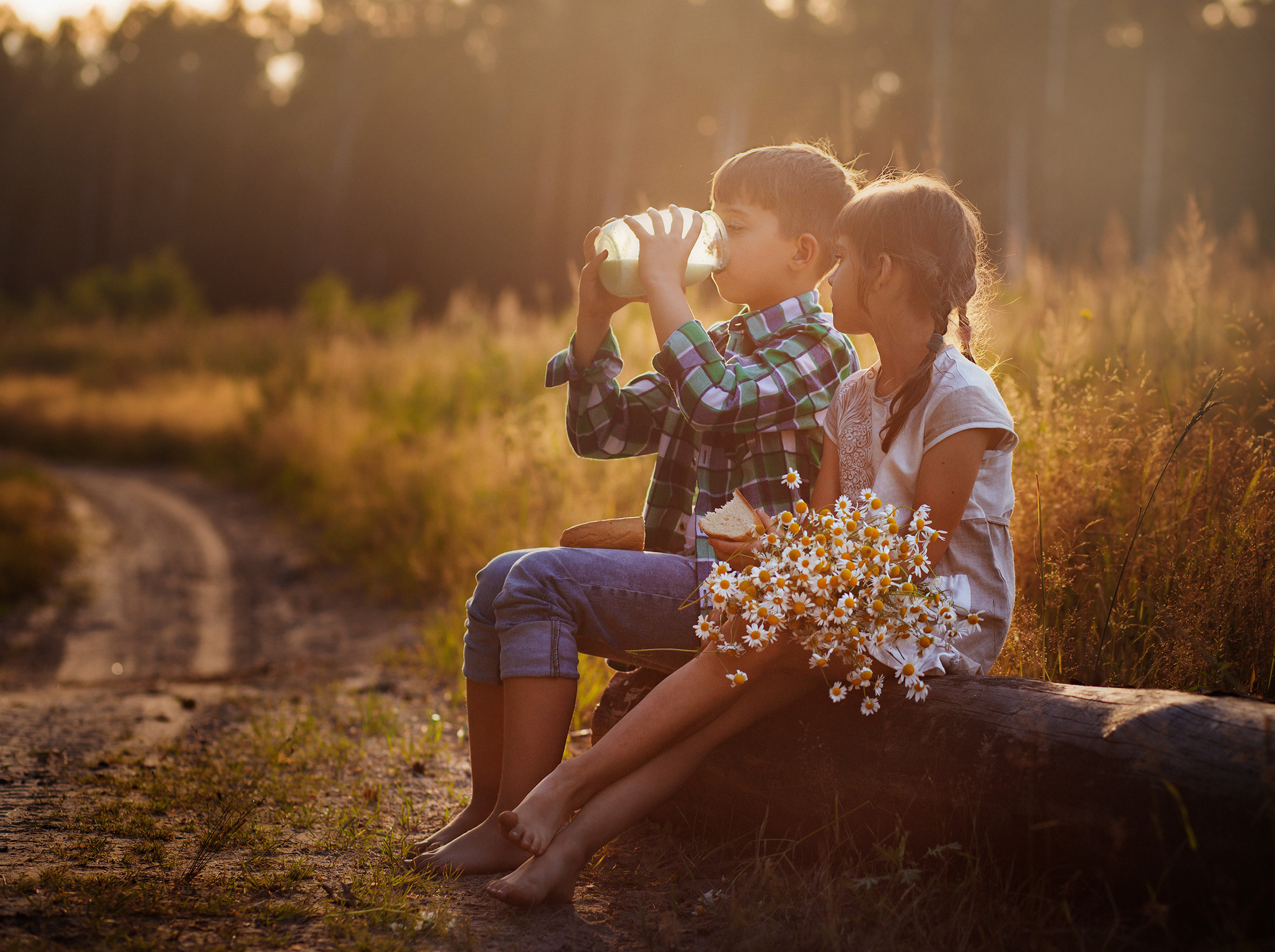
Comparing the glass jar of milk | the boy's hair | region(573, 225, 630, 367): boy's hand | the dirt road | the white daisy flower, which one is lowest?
the dirt road

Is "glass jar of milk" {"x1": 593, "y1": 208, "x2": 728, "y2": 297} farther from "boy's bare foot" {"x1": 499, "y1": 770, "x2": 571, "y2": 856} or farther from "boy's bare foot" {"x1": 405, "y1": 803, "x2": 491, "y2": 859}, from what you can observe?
"boy's bare foot" {"x1": 405, "y1": 803, "x2": 491, "y2": 859}

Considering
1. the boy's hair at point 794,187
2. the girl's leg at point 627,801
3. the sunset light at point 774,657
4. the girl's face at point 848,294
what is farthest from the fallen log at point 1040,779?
the boy's hair at point 794,187

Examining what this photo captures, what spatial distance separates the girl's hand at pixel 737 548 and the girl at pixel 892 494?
2cm

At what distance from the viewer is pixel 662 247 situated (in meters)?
2.19

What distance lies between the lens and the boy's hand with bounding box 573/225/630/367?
2.33 metres

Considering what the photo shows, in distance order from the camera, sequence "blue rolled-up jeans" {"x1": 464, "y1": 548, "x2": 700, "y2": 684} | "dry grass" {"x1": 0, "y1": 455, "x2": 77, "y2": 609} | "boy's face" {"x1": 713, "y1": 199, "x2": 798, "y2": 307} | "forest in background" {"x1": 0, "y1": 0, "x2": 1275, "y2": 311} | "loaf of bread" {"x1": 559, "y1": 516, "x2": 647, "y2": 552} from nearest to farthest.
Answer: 1. "blue rolled-up jeans" {"x1": 464, "y1": 548, "x2": 700, "y2": 684}
2. "boy's face" {"x1": 713, "y1": 199, "x2": 798, "y2": 307}
3. "loaf of bread" {"x1": 559, "y1": 516, "x2": 647, "y2": 552}
4. "dry grass" {"x1": 0, "y1": 455, "x2": 77, "y2": 609}
5. "forest in background" {"x1": 0, "y1": 0, "x2": 1275, "y2": 311}

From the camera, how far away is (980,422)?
1851 mm

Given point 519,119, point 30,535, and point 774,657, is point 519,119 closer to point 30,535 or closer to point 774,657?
point 30,535

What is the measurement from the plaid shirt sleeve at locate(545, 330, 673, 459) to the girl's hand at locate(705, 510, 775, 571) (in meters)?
0.65

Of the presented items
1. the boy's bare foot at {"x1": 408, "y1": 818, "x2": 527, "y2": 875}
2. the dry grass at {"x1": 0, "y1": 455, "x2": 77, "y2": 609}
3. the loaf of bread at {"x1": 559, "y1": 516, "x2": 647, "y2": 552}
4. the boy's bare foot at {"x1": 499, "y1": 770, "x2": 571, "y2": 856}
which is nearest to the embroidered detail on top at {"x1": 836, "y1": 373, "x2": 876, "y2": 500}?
the loaf of bread at {"x1": 559, "y1": 516, "x2": 647, "y2": 552}

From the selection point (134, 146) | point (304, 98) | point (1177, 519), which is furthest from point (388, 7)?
point (1177, 519)

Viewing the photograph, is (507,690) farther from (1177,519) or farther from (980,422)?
(1177,519)

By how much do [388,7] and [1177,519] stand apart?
27.0m

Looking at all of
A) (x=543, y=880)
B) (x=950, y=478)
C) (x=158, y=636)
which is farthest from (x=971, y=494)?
(x=158, y=636)
